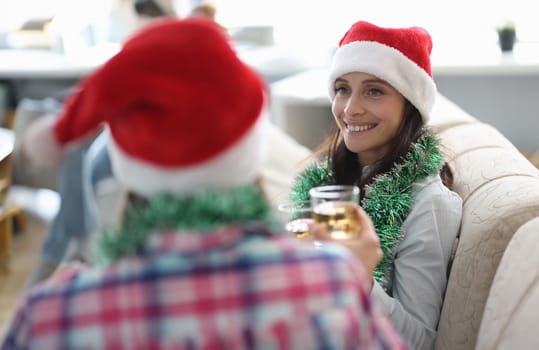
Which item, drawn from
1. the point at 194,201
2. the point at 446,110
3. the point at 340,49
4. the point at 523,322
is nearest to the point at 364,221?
the point at 523,322

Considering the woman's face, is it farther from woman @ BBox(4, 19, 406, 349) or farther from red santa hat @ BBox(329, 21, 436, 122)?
woman @ BBox(4, 19, 406, 349)

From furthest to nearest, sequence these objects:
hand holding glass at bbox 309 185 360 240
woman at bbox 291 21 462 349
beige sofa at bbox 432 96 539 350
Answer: woman at bbox 291 21 462 349
beige sofa at bbox 432 96 539 350
hand holding glass at bbox 309 185 360 240

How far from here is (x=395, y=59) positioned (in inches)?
61.8

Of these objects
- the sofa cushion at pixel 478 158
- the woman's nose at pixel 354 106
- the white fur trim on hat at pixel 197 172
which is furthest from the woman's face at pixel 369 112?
the white fur trim on hat at pixel 197 172

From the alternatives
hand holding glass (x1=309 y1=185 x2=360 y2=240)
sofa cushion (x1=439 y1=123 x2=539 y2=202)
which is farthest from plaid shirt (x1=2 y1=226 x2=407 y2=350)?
sofa cushion (x1=439 y1=123 x2=539 y2=202)

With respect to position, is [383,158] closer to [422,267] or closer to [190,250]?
[422,267]

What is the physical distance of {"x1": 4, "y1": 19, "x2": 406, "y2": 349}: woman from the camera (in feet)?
2.70

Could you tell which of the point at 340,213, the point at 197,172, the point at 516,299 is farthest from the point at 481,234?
the point at 197,172

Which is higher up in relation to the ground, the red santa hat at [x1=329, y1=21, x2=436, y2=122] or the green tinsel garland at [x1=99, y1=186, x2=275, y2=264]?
the green tinsel garland at [x1=99, y1=186, x2=275, y2=264]

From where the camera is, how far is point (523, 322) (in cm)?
117

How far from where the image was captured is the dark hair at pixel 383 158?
1.56 m

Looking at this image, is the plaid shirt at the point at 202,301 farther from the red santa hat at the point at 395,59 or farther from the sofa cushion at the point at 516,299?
the red santa hat at the point at 395,59

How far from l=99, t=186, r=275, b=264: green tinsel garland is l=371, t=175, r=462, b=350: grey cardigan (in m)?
0.52

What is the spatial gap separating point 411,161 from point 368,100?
0.53 ft
